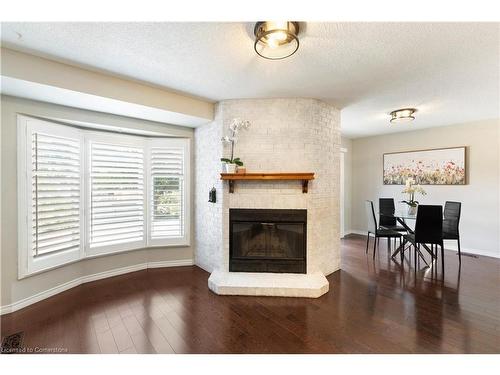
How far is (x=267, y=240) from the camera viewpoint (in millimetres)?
3207

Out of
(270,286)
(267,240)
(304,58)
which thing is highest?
(304,58)

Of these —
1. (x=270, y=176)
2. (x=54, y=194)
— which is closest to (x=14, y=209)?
(x=54, y=194)

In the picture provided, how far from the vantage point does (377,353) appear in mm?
1792

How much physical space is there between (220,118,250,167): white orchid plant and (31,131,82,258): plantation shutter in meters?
A: 1.97

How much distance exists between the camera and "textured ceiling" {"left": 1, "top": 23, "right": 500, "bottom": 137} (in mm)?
1737

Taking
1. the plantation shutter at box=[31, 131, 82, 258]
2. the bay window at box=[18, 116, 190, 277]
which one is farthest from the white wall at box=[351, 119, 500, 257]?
the plantation shutter at box=[31, 131, 82, 258]

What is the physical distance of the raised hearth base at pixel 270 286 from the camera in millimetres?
2752

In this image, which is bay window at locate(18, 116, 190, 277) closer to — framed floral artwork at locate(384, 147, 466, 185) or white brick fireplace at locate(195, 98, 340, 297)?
white brick fireplace at locate(195, 98, 340, 297)

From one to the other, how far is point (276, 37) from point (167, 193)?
285cm

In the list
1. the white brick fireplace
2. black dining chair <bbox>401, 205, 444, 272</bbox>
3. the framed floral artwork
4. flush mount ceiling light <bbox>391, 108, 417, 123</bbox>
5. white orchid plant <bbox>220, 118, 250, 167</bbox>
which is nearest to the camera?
white orchid plant <bbox>220, 118, 250, 167</bbox>

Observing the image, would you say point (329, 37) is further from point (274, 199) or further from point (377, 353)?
point (377, 353)

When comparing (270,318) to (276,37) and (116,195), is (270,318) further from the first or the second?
(116,195)
